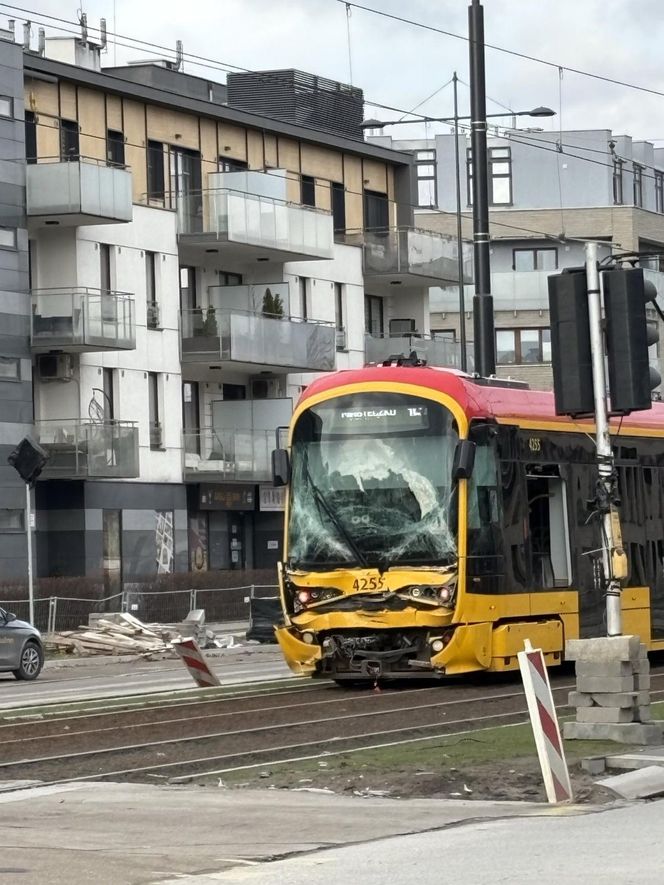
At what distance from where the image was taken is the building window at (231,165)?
5600 cm

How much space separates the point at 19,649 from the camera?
3109 centimetres

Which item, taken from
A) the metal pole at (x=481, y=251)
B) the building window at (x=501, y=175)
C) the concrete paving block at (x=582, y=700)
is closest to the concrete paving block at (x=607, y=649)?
the concrete paving block at (x=582, y=700)

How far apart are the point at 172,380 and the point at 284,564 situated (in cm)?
3123

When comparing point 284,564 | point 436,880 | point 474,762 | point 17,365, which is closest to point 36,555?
point 17,365

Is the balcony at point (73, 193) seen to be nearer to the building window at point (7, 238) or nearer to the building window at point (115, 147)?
the building window at point (7, 238)

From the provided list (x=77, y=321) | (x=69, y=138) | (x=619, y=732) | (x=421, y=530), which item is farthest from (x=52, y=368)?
(x=619, y=732)

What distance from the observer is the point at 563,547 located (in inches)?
936

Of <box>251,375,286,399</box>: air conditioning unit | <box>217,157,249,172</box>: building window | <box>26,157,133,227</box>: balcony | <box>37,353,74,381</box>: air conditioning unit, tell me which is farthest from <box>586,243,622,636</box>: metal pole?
<box>251,375,286,399</box>: air conditioning unit

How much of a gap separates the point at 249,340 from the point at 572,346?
38342 millimetres

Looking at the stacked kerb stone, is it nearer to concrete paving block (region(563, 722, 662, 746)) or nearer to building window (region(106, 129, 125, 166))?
concrete paving block (region(563, 722, 662, 746))

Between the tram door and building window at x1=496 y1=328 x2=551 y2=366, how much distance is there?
6099 centimetres

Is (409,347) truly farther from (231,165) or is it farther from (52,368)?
(52,368)

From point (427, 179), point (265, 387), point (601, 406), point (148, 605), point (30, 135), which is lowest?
point (148, 605)

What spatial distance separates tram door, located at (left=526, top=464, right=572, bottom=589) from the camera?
23281 millimetres
